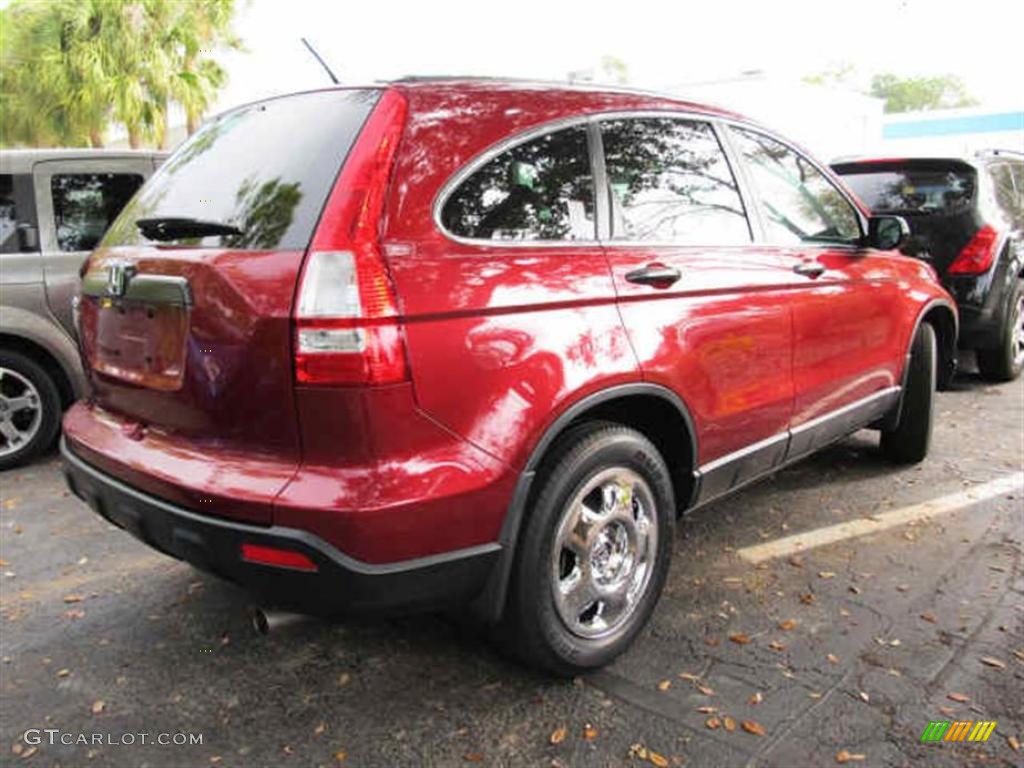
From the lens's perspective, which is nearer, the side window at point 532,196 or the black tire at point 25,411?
the side window at point 532,196

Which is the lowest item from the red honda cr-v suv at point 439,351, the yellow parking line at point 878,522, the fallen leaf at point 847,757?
the fallen leaf at point 847,757

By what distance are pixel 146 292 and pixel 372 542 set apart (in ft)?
3.42

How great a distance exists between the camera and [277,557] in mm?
2191

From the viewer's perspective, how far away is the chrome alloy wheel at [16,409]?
5062mm

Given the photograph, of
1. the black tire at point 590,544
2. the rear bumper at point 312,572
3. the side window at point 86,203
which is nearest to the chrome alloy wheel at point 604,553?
the black tire at point 590,544

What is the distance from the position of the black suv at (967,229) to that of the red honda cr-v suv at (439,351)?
3676 mm

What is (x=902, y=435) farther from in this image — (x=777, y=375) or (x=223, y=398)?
(x=223, y=398)

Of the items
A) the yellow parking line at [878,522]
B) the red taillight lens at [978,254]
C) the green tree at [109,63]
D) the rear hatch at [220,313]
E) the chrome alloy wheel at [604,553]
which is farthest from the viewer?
the green tree at [109,63]

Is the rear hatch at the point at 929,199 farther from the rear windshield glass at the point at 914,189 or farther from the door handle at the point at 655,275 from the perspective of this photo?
the door handle at the point at 655,275

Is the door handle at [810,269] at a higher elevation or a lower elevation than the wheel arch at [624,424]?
higher

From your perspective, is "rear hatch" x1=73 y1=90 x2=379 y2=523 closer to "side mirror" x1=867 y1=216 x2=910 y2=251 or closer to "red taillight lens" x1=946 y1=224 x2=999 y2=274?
"side mirror" x1=867 y1=216 x2=910 y2=251

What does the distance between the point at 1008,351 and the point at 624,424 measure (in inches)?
205

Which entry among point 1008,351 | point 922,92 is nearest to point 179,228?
point 1008,351

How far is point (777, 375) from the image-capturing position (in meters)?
3.46
